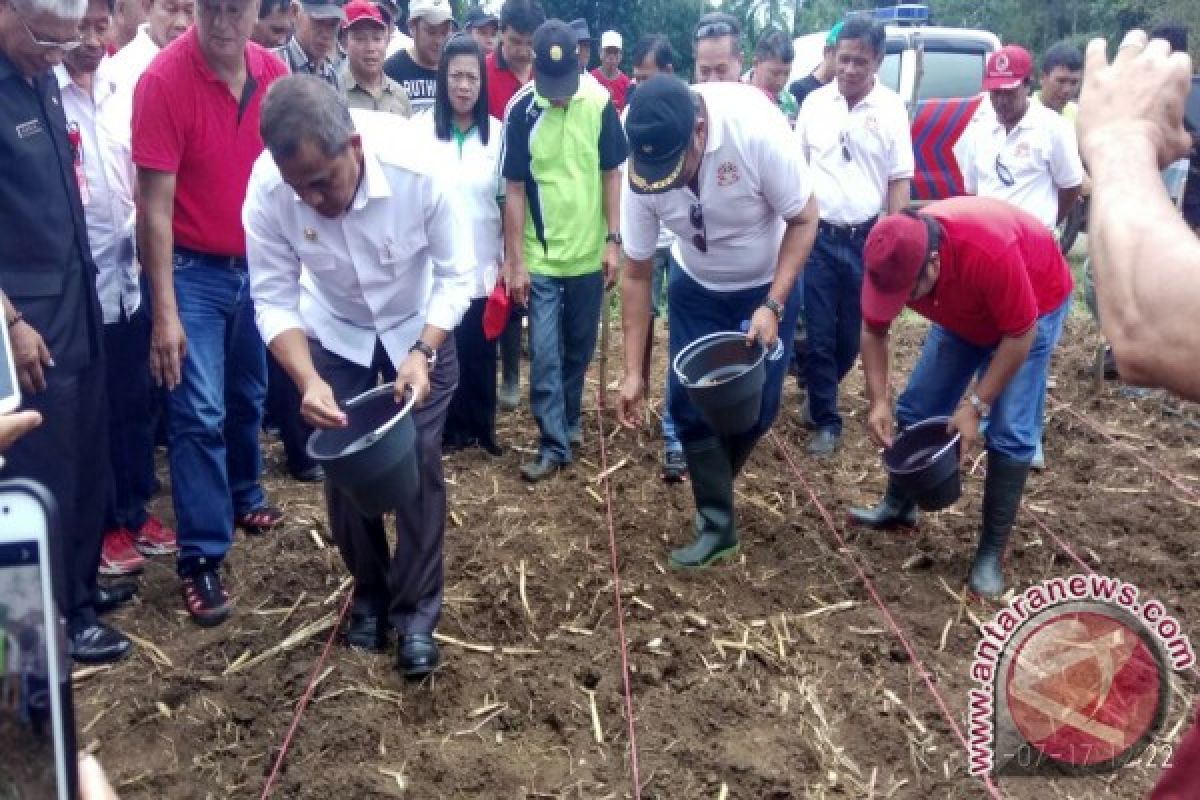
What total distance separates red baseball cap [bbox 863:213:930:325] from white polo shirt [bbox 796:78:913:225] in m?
1.95

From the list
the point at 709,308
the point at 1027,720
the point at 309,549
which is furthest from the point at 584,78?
the point at 1027,720

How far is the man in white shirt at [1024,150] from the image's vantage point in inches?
209

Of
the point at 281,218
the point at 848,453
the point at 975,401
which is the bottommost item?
the point at 848,453

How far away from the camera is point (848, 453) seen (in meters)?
5.55

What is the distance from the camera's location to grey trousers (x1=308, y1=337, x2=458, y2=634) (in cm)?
325

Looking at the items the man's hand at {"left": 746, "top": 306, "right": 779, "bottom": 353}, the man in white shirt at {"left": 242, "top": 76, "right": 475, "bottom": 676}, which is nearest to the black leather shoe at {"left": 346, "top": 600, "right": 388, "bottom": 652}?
the man in white shirt at {"left": 242, "top": 76, "right": 475, "bottom": 676}

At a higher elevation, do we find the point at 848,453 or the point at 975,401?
the point at 975,401

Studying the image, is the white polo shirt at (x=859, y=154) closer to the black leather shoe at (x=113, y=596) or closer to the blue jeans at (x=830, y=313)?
the blue jeans at (x=830, y=313)

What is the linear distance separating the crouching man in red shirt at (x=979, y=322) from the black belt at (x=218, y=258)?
217cm

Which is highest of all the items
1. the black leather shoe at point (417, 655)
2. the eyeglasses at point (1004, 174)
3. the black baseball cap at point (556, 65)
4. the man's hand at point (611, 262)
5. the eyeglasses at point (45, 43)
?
the eyeglasses at point (45, 43)

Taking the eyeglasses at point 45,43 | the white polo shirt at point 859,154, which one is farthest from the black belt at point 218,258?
the white polo shirt at point 859,154

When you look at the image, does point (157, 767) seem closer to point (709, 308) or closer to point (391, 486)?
point (391, 486)

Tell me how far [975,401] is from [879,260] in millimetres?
657

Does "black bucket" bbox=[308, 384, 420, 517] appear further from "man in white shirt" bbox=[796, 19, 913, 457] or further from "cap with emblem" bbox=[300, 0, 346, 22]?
"man in white shirt" bbox=[796, 19, 913, 457]
